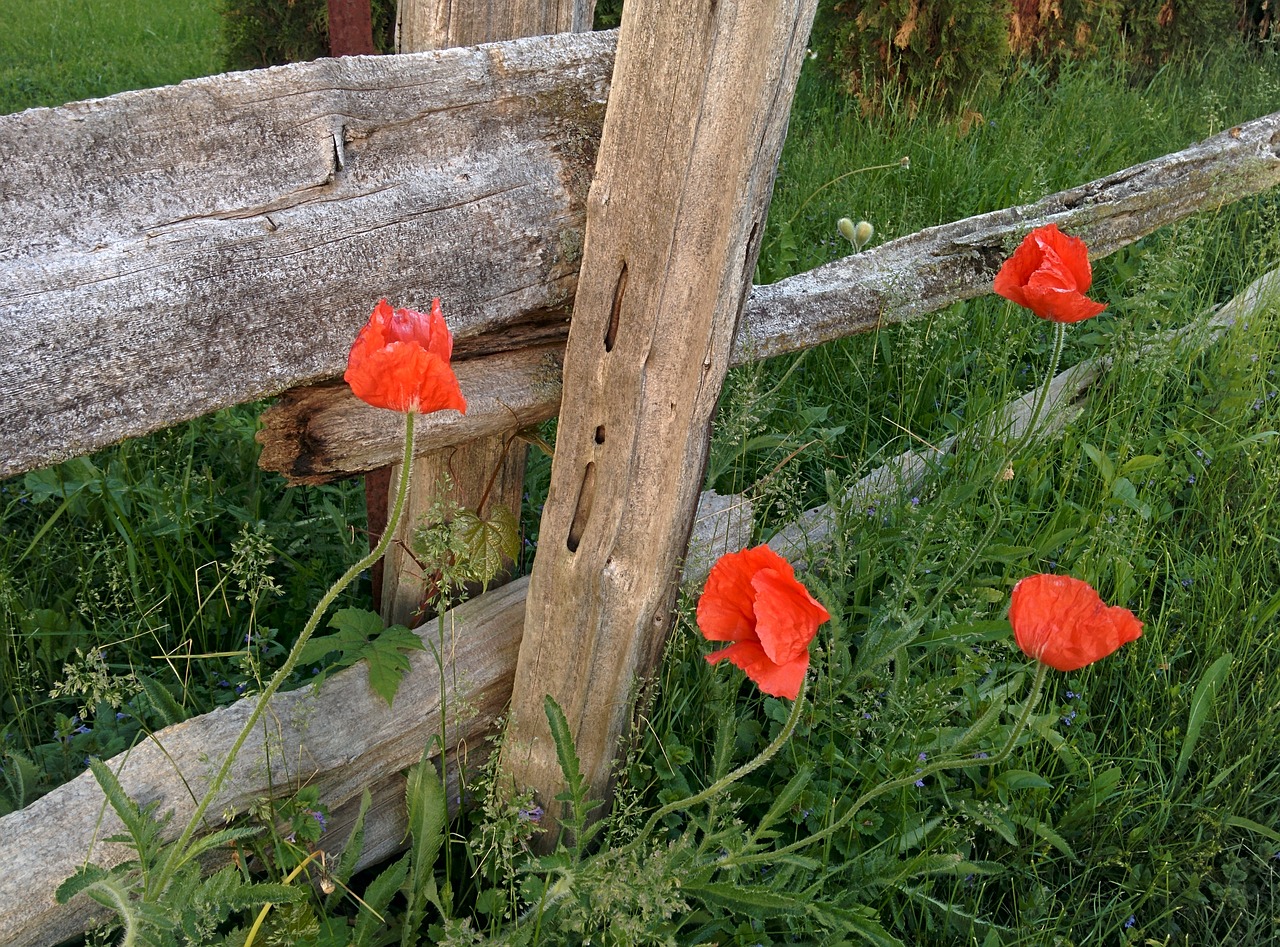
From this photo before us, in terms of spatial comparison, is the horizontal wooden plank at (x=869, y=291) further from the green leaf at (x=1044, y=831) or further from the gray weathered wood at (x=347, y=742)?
the green leaf at (x=1044, y=831)

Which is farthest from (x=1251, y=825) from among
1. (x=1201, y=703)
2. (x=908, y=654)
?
(x=908, y=654)

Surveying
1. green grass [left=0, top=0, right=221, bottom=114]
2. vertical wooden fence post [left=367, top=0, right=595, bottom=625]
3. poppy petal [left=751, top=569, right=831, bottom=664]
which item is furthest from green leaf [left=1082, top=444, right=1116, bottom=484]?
green grass [left=0, top=0, right=221, bottom=114]

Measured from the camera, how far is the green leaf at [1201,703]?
6.70 feet

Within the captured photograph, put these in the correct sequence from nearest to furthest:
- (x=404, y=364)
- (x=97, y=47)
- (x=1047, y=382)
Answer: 1. (x=404, y=364)
2. (x=1047, y=382)
3. (x=97, y=47)

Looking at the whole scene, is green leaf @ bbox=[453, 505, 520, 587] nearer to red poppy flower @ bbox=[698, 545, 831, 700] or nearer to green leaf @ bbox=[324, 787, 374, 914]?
green leaf @ bbox=[324, 787, 374, 914]

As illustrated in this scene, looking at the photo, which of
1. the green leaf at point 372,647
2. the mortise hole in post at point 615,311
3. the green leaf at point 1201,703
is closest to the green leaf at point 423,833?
the green leaf at point 372,647

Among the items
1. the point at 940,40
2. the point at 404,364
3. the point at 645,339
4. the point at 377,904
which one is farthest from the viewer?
the point at 940,40

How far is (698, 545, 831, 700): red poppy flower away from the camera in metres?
1.28

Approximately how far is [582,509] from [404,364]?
0.64 m

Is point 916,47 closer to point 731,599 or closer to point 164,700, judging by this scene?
point 731,599

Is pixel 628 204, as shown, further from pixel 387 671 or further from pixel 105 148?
pixel 387 671

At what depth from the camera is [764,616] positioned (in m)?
1.29

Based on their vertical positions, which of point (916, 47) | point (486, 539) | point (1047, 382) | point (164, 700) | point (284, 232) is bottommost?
point (164, 700)

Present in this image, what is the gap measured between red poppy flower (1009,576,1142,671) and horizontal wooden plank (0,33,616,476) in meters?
0.84
